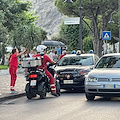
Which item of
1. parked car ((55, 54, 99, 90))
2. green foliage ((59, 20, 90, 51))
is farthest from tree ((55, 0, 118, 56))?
green foliage ((59, 20, 90, 51))

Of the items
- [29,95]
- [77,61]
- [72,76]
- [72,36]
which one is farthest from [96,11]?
[72,36]

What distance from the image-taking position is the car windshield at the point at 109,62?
13377 millimetres

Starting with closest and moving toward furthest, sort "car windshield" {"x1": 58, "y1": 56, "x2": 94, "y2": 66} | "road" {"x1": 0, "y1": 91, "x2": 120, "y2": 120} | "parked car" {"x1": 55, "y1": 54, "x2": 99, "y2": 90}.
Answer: "road" {"x1": 0, "y1": 91, "x2": 120, "y2": 120}, "parked car" {"x1": 55, "y1": 54, "x2": 99, "y2": 90}, "car windshield" {"x1": 58, "y1": 56, "x2": 94, "y2": 66}

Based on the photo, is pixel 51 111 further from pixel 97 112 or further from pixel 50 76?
pixel 50 76

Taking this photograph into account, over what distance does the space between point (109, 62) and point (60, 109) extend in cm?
351

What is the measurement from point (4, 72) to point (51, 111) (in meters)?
20.3

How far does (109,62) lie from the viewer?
44.7 ft

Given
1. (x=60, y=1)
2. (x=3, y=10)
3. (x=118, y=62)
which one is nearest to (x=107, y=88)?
(x=118, y=62)

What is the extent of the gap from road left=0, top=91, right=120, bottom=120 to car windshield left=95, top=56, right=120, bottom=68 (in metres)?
1.04

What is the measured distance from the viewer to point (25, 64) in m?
13.5

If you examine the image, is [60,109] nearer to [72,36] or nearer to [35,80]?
[35,80]

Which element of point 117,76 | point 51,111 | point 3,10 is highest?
point 3,10

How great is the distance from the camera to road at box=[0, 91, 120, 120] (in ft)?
30.7

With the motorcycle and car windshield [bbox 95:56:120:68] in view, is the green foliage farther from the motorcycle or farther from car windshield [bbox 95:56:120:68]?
the motorcycle
